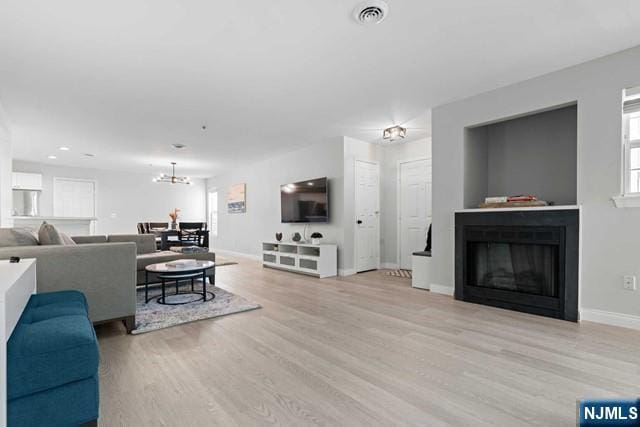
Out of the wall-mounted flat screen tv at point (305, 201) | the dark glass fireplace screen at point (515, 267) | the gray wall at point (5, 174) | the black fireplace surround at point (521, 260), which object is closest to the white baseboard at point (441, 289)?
the black fireplace surround at point (521, 260)

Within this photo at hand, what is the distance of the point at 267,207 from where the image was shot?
7.10 metres

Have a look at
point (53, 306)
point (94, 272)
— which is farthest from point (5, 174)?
point (53, 306)

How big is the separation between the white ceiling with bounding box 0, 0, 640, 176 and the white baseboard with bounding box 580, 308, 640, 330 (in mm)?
2286

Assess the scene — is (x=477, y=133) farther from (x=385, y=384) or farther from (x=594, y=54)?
(x=385, y=384)

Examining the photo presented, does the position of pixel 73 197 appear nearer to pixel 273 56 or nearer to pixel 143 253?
pixel 143 253

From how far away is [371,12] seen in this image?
2098 millimetres

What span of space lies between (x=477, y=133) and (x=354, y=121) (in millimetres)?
1644

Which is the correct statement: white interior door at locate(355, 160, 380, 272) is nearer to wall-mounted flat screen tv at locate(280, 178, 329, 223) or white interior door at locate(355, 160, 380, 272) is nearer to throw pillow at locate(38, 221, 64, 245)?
wall-mounted flat screen tv at locate(280, 178, 329, 223)

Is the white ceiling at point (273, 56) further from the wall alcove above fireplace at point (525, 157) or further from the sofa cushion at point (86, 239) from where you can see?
the sofa cushion at point (86, 239)

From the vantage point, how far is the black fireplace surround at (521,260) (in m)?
2.86

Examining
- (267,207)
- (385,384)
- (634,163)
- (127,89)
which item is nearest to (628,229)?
(634,163)

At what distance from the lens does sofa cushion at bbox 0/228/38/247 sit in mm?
2279

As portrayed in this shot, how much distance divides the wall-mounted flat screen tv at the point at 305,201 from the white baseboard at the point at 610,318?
3.60m

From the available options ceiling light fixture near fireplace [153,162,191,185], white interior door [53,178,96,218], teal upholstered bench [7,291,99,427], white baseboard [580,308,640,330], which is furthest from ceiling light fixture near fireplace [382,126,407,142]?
white interior door [53,178,96,218]
